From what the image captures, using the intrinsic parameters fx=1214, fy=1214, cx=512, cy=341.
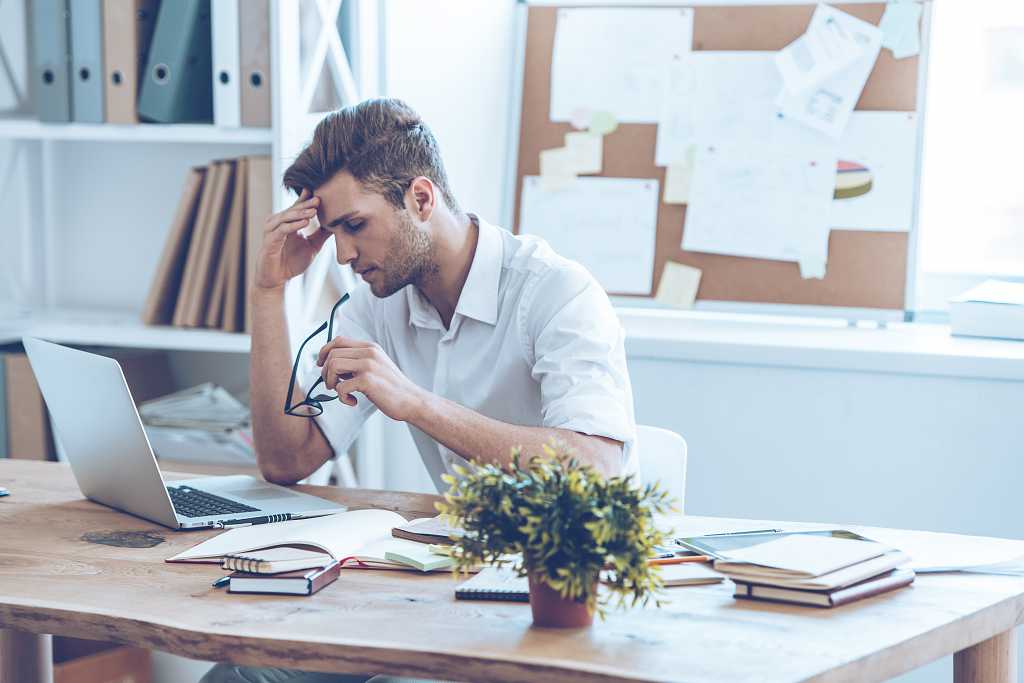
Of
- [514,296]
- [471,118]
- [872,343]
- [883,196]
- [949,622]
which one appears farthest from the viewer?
[471,118]

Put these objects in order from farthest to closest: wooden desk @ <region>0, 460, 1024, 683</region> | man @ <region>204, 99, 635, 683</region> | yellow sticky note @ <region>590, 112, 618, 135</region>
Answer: yellow sticky note @ <region>590, 112, 618, 135</region>, man @ <region>204, 99, 635, 683</region>, wooden desk @ <region>0, 460, 1024, 683</region>

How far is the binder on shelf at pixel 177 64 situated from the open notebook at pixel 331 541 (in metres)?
1.25

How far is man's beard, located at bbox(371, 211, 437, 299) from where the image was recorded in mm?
1870

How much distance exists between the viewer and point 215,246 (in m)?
2.54

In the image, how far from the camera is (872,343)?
99.1 inches

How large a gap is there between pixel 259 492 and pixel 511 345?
1.44 feet

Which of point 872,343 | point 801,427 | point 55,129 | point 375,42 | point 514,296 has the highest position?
point 375,42

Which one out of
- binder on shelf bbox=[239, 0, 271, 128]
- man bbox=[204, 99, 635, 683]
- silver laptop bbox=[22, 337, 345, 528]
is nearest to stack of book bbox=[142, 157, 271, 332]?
binder on shelf bbox=[239, 0, 271, 128]

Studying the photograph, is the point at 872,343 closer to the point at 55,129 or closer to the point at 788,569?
the point at 788,569

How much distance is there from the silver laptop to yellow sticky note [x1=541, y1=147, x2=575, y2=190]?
1.40 metres

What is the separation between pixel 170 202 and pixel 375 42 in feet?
2.21

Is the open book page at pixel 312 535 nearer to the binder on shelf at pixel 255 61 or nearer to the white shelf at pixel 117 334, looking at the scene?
the white shelf at pixel 117 334

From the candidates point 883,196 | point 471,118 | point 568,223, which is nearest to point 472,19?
point 471,118

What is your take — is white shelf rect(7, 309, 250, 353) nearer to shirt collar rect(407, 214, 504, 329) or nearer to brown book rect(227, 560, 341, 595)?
shirt collar rect(407, 214, 504, 329)
